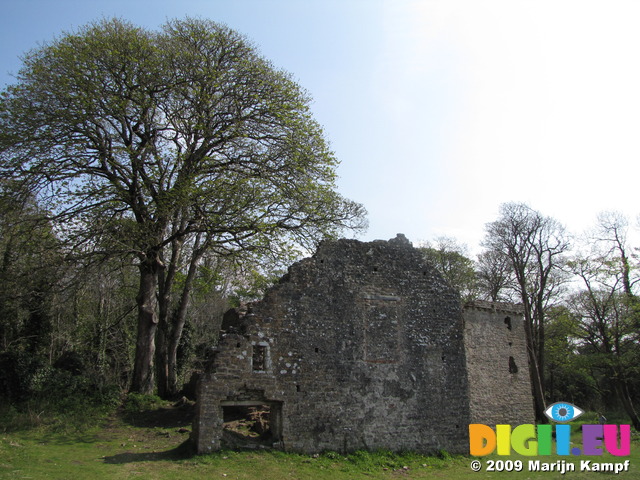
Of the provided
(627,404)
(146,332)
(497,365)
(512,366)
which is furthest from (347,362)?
(627,404)

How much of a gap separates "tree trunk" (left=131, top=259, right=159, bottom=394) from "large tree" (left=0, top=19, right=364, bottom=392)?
40 millimetres

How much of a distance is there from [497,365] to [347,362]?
420 inches

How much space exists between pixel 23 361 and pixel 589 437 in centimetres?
1801

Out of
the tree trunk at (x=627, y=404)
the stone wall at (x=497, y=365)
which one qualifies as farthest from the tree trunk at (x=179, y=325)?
the tree trunk at (x=627, y=404)

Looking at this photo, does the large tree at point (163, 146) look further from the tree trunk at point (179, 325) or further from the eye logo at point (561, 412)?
the eye logo at point (561, 412)

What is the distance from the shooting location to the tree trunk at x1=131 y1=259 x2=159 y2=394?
1672cm

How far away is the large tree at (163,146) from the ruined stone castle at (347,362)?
4030 millimetres

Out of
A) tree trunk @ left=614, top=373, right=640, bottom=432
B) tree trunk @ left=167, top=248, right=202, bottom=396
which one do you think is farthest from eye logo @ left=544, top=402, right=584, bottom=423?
tree trunk @ left=167, top=248, right=202, bottom=396

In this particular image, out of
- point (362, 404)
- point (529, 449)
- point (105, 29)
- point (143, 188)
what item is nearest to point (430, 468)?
point (362, 404)

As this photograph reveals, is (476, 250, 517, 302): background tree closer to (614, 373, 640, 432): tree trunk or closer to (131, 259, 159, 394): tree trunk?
(614, 373, 640, 432): tree trunk

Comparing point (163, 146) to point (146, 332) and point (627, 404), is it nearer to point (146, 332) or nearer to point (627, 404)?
point (146, 332)

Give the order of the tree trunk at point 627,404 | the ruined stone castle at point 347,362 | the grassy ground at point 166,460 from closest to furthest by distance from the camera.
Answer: the grassy ground at point 166,460
the ruined stone castle at point 347,362
the tree trunk at point 627,404

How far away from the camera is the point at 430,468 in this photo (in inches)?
474

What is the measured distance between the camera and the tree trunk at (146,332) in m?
16.7
